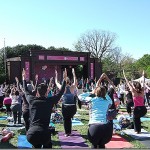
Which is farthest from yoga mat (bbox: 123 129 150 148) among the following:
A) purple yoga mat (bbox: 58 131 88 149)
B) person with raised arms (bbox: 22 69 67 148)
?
person with raised arms (bbox: 22 69 67 148)

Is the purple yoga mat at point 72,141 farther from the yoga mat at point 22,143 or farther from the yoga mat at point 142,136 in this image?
the yoga mat at point 142,136

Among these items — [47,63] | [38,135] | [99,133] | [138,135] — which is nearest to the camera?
[38,135]

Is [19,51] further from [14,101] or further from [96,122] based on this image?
[96,122]

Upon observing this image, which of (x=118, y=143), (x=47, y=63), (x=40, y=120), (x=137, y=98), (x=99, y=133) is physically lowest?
(x=118, y=143)

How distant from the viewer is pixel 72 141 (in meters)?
10.0

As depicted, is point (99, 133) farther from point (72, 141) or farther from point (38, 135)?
point (72, 141)

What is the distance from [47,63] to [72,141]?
37744 mm

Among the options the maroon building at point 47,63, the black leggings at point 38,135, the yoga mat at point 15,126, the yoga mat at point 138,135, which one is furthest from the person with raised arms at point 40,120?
the maroon building at point 47,63

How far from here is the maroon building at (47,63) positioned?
45.8 metres

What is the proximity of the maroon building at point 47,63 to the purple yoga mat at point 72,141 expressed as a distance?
114 ft

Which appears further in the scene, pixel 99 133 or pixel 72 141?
pixel 72 141

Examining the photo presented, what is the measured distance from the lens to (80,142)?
32.3 feet

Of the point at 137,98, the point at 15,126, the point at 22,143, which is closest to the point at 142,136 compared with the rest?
the point at 137,98

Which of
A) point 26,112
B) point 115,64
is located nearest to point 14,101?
point 26,112
